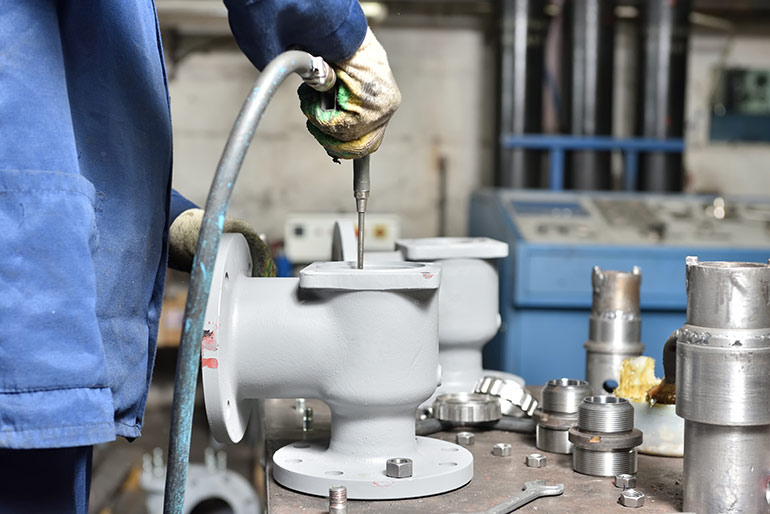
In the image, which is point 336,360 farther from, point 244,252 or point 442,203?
point 442,203

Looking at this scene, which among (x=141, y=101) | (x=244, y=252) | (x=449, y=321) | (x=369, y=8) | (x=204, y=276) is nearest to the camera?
(x=204, y=276)

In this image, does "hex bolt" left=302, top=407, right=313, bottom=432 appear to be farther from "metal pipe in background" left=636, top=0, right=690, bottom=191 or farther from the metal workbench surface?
"metal pipe in background" left=636, top=0, right=690, bottom=191

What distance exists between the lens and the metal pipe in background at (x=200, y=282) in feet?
2.25

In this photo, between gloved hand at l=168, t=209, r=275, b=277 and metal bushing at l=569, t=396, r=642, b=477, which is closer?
metal bushing at l=569, t=396, r=642, b=477

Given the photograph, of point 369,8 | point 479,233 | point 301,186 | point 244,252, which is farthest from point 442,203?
point 244,252

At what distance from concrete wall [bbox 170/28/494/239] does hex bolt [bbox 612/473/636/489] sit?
2493mm

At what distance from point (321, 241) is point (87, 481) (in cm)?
224

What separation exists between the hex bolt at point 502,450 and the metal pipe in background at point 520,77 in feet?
7.02

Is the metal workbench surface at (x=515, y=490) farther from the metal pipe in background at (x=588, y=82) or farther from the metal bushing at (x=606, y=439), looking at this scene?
the metal pipe in background at (x=588, y=82)

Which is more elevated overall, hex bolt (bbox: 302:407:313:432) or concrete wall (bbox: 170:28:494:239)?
concrete wall (bbox: 170:28:494:239)

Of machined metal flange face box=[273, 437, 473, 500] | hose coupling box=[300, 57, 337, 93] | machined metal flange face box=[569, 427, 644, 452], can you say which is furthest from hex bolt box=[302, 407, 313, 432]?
hose coupling box=[300, 57, 337, 93]

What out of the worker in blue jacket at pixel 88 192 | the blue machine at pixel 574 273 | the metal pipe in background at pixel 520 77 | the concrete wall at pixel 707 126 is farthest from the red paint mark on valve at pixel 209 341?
the concrete wall at pixel 707 126

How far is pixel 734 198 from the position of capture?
2.98 metres

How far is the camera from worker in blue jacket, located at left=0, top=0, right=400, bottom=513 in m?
0.69
